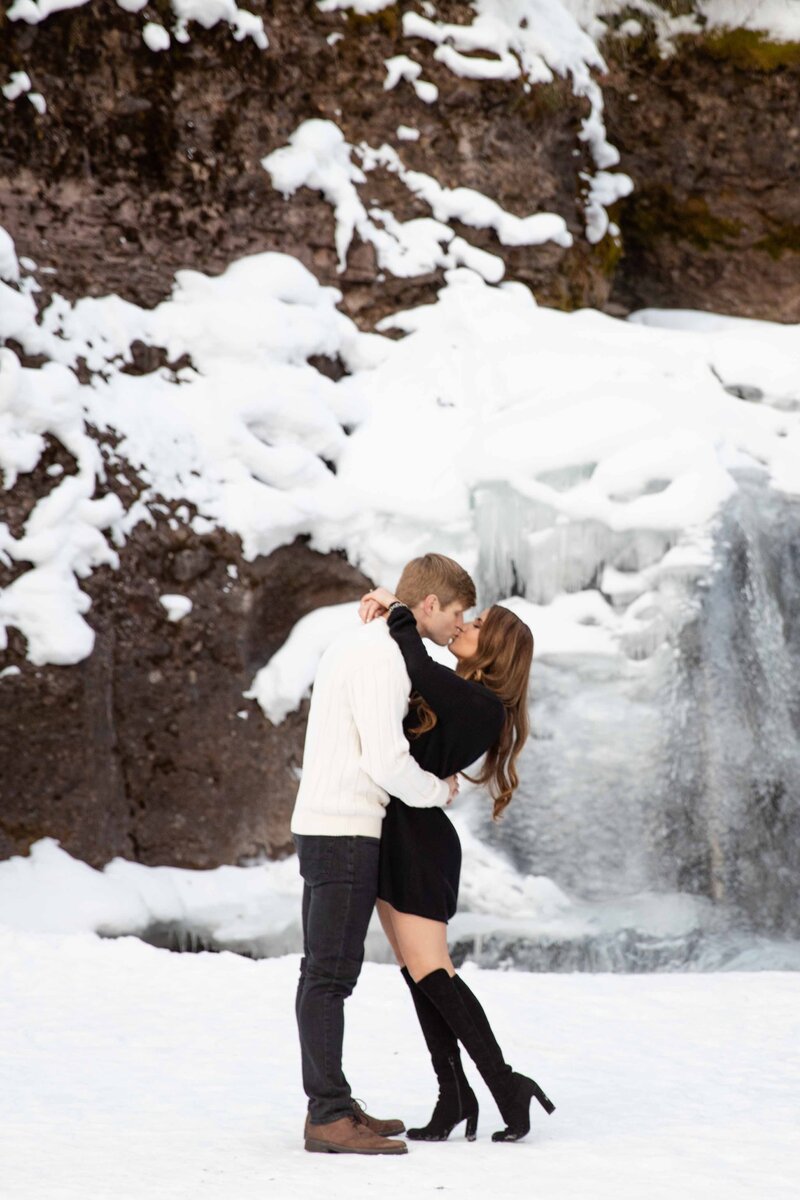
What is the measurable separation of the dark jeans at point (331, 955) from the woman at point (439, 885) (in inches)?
3.4

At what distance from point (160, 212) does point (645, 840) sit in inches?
155

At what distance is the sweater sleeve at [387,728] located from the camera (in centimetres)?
296

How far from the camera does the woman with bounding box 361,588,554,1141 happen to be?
9.93 feet

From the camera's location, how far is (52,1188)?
259 cm

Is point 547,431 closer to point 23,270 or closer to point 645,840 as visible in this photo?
point 645,840

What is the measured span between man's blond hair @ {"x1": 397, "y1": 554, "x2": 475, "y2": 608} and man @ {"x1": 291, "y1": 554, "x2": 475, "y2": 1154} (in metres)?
0.10

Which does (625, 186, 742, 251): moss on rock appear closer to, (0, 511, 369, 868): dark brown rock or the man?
(0, 511, 369, 868): dark brown rock

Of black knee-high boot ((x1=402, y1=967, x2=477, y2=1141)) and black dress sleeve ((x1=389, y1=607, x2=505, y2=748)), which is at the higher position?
black dress sleeve ((x1=389, y1=607, x2=505, y2=748))

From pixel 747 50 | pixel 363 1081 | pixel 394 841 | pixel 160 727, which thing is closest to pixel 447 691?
pixel 394 841

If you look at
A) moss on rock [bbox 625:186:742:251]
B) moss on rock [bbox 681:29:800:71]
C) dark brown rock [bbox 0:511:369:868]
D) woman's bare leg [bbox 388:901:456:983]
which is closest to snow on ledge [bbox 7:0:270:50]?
dark brown rock [bbox 0:511:369:868]

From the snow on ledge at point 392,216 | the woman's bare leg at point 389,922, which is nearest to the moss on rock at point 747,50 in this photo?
the snow on ledge at point 392,216

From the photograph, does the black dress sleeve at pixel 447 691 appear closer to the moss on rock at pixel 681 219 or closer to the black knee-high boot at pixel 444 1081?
the black knee-high boot at pixel 444 1081

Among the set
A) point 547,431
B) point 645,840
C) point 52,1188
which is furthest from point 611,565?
point 52,1188

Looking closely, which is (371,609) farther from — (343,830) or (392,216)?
(392,216)
